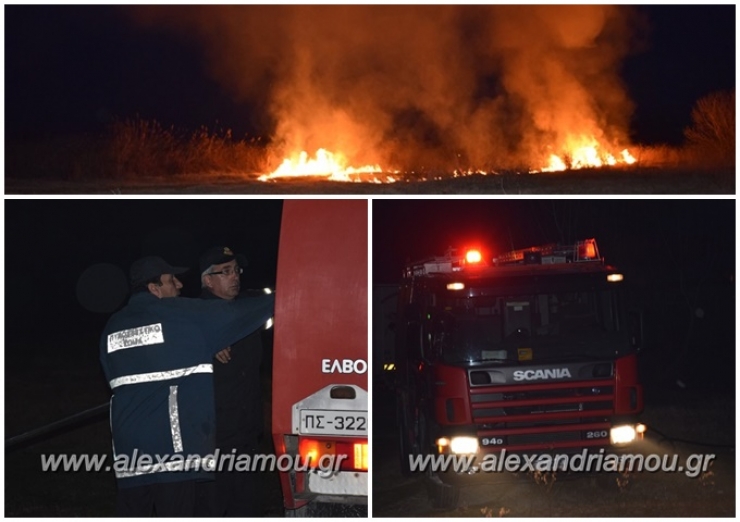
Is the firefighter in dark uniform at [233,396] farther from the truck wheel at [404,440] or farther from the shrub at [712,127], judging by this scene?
the shrub at [712,127]

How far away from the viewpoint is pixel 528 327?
24.2ft

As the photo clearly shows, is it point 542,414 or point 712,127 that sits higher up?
point 712,127

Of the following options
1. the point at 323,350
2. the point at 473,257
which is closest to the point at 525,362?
the point at 473,257

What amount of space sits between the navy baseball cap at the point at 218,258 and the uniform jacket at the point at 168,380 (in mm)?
639

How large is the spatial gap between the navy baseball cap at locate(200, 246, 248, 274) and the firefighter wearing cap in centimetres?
64

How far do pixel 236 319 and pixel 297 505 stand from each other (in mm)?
1105

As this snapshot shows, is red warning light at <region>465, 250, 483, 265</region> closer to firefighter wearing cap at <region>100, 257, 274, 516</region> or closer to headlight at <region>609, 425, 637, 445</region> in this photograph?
headlight at <region>609, 425, 637, 445</region>

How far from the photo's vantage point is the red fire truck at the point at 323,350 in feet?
14.8

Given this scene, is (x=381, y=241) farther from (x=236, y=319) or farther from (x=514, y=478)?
(x=236, y=319)

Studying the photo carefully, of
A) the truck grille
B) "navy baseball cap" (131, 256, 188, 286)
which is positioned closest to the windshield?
the truck grille

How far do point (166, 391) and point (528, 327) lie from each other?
360 cm

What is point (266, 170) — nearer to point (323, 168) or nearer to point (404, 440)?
point (323, 168)

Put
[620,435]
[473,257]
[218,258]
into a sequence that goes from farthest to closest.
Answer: [473,257], [620,435], [218,258]

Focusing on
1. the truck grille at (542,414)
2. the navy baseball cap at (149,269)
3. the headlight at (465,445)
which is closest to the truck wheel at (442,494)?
the headlight at (465,445)
